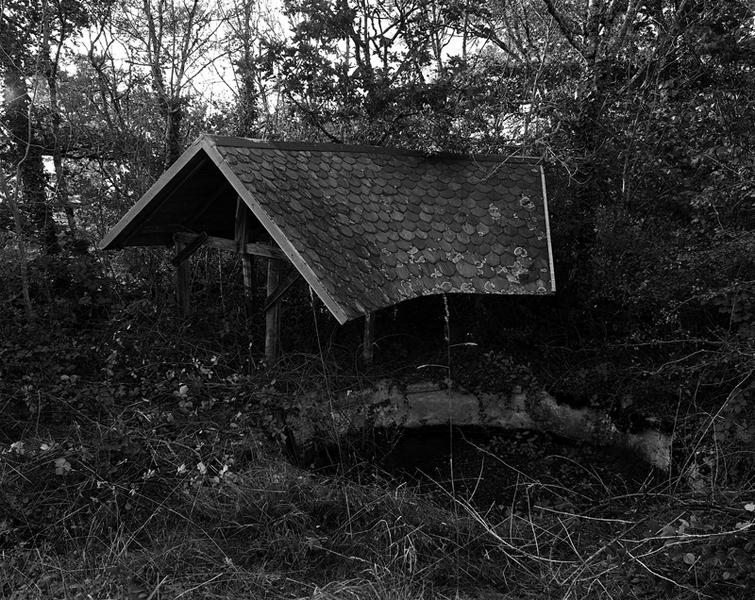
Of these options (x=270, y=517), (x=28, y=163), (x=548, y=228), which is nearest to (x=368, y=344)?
(x=548, y=228)

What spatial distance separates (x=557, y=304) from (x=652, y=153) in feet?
6.87

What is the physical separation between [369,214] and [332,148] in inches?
40.7

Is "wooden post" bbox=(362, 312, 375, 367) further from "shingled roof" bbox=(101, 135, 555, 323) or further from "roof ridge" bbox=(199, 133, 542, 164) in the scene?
"roof ridge" bbox=(199, 133, 542, 164)

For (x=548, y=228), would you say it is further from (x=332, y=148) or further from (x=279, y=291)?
(x=279, y=291)

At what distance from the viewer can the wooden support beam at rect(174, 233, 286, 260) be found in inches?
234

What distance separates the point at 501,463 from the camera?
6.42 meters

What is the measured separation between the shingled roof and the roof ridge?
0.05ft

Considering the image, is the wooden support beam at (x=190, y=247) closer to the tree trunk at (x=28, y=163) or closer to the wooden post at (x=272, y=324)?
the wooden post at (x=272, y=324)

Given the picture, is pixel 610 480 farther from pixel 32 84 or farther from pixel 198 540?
pixel 32 84

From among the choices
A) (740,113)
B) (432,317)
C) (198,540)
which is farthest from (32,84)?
(740,113)

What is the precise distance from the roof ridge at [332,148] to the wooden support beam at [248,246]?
1.02 meters

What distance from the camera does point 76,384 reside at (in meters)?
6.02

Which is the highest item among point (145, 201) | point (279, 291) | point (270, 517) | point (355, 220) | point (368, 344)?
point (145, 201)

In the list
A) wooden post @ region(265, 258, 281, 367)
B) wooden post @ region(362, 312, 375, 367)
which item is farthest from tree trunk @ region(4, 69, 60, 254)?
wooden post @ region(362, 312, 375, 367)
